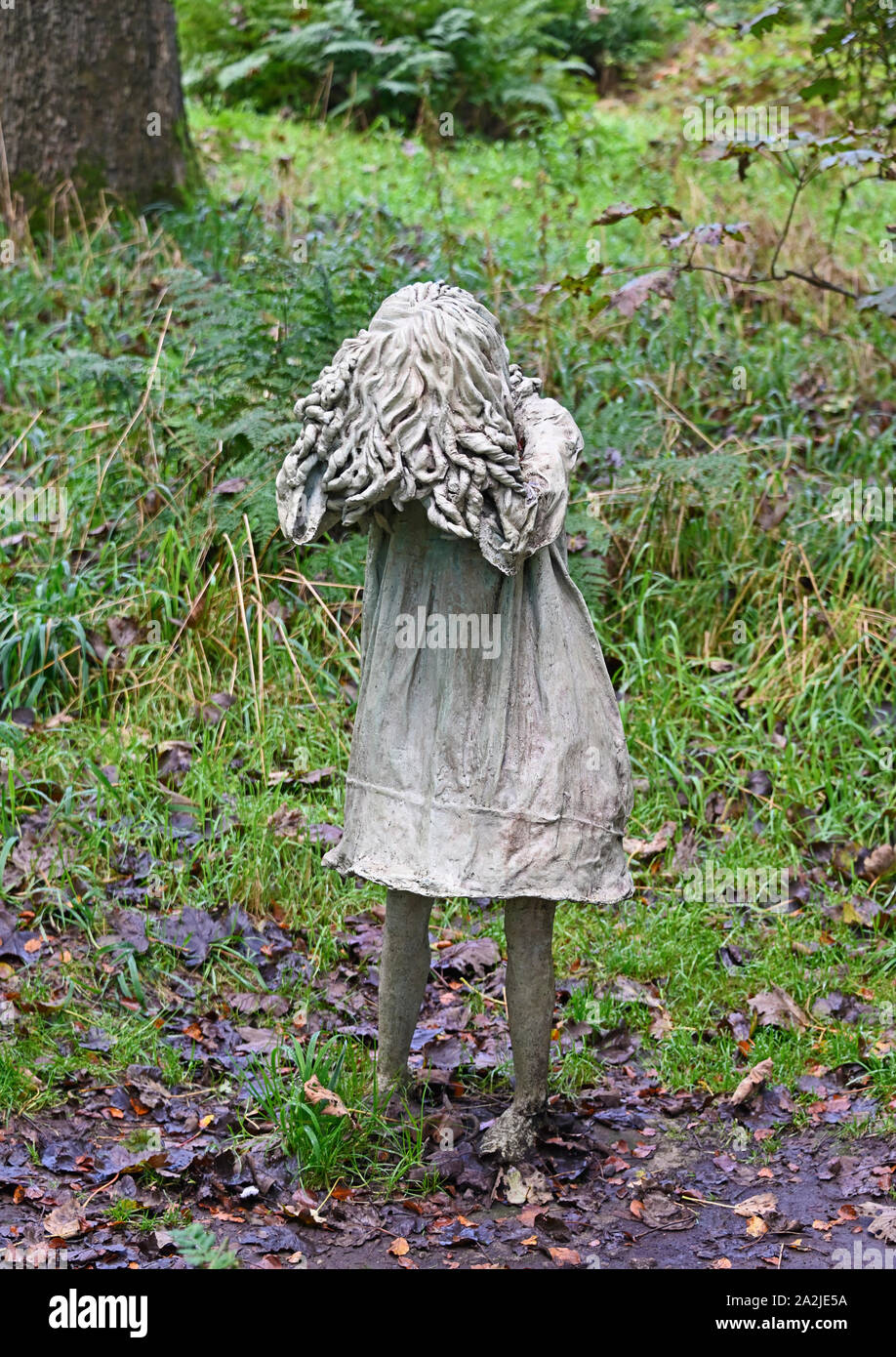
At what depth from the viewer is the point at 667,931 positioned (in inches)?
208

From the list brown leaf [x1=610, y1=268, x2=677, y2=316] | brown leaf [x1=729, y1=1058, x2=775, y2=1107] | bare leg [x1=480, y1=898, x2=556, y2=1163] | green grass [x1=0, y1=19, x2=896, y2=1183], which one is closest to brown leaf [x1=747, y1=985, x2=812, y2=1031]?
green grass [x1=0, y1=19, x2=896, y2=1183]

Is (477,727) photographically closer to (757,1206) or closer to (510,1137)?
(510,1137)

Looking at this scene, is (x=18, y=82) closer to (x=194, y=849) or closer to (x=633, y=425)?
(x=633, y=425)

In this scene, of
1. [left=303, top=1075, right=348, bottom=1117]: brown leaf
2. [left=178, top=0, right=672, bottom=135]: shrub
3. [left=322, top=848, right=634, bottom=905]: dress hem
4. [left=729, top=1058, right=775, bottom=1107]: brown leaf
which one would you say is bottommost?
[left=729, top=1058, right=775, bottom=1107]: brown leaf

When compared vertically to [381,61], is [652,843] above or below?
below

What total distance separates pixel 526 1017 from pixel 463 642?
1084 mm

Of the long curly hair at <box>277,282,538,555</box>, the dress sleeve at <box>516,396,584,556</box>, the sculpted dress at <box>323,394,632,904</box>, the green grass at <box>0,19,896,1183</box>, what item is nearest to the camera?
the long curly hair at <box>277,282,538,555</box>

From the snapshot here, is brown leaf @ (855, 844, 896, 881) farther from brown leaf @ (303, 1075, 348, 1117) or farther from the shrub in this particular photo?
the shrub

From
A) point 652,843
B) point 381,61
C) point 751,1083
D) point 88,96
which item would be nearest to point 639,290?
point 652,843

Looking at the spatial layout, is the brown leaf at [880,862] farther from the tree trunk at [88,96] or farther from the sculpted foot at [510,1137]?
the tree trunk at [88,96]

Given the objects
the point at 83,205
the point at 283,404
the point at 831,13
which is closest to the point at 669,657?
the point at 283,404

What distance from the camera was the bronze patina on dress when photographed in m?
3.36

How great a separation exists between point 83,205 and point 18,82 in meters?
0.77

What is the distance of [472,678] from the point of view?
3574 millimetres
